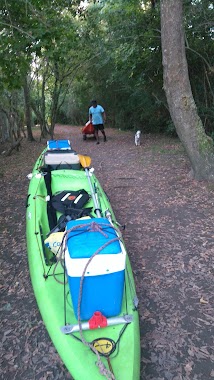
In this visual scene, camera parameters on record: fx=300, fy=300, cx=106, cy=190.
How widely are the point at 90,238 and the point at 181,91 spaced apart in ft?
13.2

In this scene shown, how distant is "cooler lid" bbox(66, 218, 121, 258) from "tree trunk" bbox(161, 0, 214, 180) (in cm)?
357

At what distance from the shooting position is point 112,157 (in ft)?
30.2

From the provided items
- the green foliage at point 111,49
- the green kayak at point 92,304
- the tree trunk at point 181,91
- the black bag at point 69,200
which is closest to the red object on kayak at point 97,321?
the green kayak at point 92,304

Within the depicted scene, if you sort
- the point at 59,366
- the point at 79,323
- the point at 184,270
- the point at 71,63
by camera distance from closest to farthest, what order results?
the point at 79,323 → the point at 59,366 → the point at 184,270 → the point at 71,63

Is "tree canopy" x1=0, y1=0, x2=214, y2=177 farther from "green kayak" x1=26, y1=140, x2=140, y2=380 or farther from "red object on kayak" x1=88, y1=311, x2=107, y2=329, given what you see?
"red object on kayak" x1=88, y1=311, x2=107, y2=329

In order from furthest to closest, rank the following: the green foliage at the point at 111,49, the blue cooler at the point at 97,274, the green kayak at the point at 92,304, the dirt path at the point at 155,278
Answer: the green foliage at the point at 111,49 → the dirt path at the point at 155,278 → the blue cooler at the point at 97,274 → the green kayak at the point at 92,304

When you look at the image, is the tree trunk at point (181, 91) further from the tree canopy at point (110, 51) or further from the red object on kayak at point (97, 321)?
the red object on kayak at point (97, 321)

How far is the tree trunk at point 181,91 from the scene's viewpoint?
5.17m

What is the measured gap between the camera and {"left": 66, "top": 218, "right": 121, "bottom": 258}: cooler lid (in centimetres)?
214

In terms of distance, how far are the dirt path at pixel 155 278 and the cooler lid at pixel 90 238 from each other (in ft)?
2.85

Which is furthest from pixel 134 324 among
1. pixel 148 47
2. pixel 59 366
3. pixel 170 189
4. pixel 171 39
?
pixel 148 47

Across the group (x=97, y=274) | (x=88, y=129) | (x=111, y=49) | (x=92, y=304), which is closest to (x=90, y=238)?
(x=97, y=274)

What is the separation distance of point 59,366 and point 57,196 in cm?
218

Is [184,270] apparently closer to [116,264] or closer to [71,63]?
[116,264]
